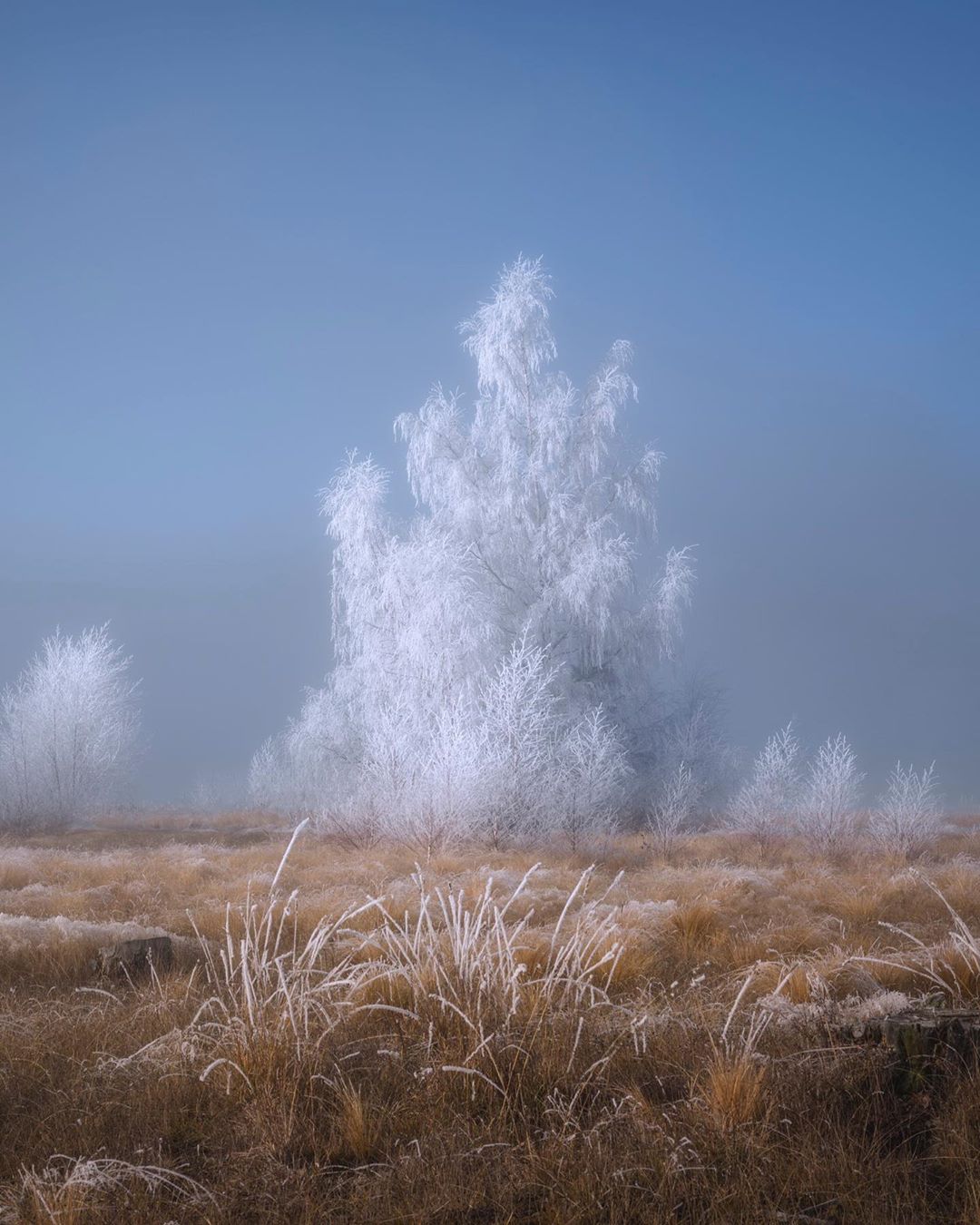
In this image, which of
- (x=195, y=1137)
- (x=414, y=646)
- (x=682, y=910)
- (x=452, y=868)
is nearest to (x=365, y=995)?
(x=195, y=1137)

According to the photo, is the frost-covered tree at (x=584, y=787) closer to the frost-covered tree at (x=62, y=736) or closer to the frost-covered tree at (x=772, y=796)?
the frost-covered tree at (x=772, y=796)

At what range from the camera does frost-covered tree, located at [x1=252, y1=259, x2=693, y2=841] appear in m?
15.0

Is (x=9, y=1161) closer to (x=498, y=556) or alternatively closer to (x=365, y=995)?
(x=365, y=995)

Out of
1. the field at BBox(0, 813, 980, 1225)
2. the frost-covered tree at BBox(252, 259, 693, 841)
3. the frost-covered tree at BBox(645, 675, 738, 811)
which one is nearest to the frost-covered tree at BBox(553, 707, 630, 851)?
the frost-covered tree at BBox(252, 259, 693, 841)

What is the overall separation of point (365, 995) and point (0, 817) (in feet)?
63.4

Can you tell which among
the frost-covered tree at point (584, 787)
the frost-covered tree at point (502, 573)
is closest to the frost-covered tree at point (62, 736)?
the frost-covered tree at point (502, 573)

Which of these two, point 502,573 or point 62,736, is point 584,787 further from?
point 62,736

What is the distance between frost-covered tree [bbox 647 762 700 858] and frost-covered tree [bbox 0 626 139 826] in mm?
14185

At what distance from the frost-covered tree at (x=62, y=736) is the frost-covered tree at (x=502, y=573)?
21.8 ft

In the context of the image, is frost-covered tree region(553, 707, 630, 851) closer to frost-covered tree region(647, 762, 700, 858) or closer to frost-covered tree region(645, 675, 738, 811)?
frost-covered tree region(647, 762, 700, 858)

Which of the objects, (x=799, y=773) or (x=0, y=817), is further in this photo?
(x=0, y=817)

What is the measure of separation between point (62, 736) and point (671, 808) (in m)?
15.7

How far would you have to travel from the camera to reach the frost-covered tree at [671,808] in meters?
12.2

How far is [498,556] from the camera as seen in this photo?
16703mm
